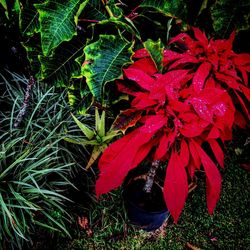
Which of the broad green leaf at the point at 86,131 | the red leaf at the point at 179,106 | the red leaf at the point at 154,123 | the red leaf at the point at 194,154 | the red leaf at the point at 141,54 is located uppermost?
the red leaf at the point at 141,54

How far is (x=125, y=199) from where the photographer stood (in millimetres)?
1718

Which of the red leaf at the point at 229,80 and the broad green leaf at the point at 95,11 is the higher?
the broad green leaf at the point at 95,11

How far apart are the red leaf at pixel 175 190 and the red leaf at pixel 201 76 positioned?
239 millimetres

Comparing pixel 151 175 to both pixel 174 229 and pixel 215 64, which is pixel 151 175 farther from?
pixel 215 64

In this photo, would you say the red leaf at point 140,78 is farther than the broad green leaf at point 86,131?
No

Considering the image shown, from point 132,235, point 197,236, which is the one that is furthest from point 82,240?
point 197,236

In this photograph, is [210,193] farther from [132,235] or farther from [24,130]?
[24,130]

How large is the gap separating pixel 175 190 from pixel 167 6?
24.6 inches

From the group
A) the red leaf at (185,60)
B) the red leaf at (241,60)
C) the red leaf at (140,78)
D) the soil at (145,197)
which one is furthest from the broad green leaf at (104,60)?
the soil at (145,197)

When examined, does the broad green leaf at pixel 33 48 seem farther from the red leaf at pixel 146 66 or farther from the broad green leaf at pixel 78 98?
the red leaf at pixel 146 66

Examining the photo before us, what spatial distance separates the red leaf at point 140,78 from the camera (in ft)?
3.09

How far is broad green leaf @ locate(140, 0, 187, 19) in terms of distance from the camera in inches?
42.6

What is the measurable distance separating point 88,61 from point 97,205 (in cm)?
97

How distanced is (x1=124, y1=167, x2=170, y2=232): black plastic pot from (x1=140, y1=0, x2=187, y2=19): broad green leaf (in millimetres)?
908
